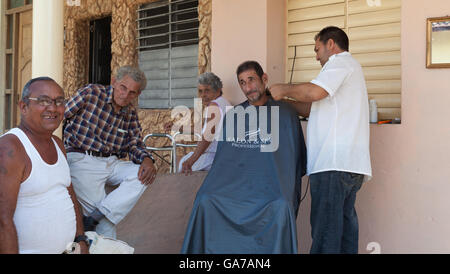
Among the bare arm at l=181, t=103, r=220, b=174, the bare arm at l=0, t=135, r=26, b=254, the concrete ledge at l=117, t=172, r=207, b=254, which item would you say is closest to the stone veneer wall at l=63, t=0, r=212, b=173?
the bare arm at l=181, t=103, r=220, b=174

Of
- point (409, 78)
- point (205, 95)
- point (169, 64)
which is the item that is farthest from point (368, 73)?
point (169, 64)

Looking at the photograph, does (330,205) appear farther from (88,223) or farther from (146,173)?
(88,223)

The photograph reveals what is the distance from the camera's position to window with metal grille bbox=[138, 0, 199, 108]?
5.01 metres

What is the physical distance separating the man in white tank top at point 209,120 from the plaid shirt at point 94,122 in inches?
25.2

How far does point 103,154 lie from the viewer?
2.97m

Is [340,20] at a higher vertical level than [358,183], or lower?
higher

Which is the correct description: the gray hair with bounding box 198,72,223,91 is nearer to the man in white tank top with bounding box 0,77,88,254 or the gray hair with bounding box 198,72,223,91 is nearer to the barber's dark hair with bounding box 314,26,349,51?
the barber's dark hair with bounding box 314,26,349,51

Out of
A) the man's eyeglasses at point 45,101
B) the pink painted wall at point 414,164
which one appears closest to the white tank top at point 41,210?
the man's eyeglasses at point 45,101

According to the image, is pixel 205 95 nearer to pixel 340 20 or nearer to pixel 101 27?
pixel 340 20

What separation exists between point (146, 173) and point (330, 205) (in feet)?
3.97

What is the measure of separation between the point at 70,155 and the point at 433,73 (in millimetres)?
2520

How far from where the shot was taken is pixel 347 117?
8.95 feet

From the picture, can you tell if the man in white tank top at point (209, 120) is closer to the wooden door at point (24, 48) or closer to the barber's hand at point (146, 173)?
the barber's hand at point (146, 173)

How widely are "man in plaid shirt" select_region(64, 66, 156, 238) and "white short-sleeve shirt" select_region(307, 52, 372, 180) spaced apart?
1162 millimetres
